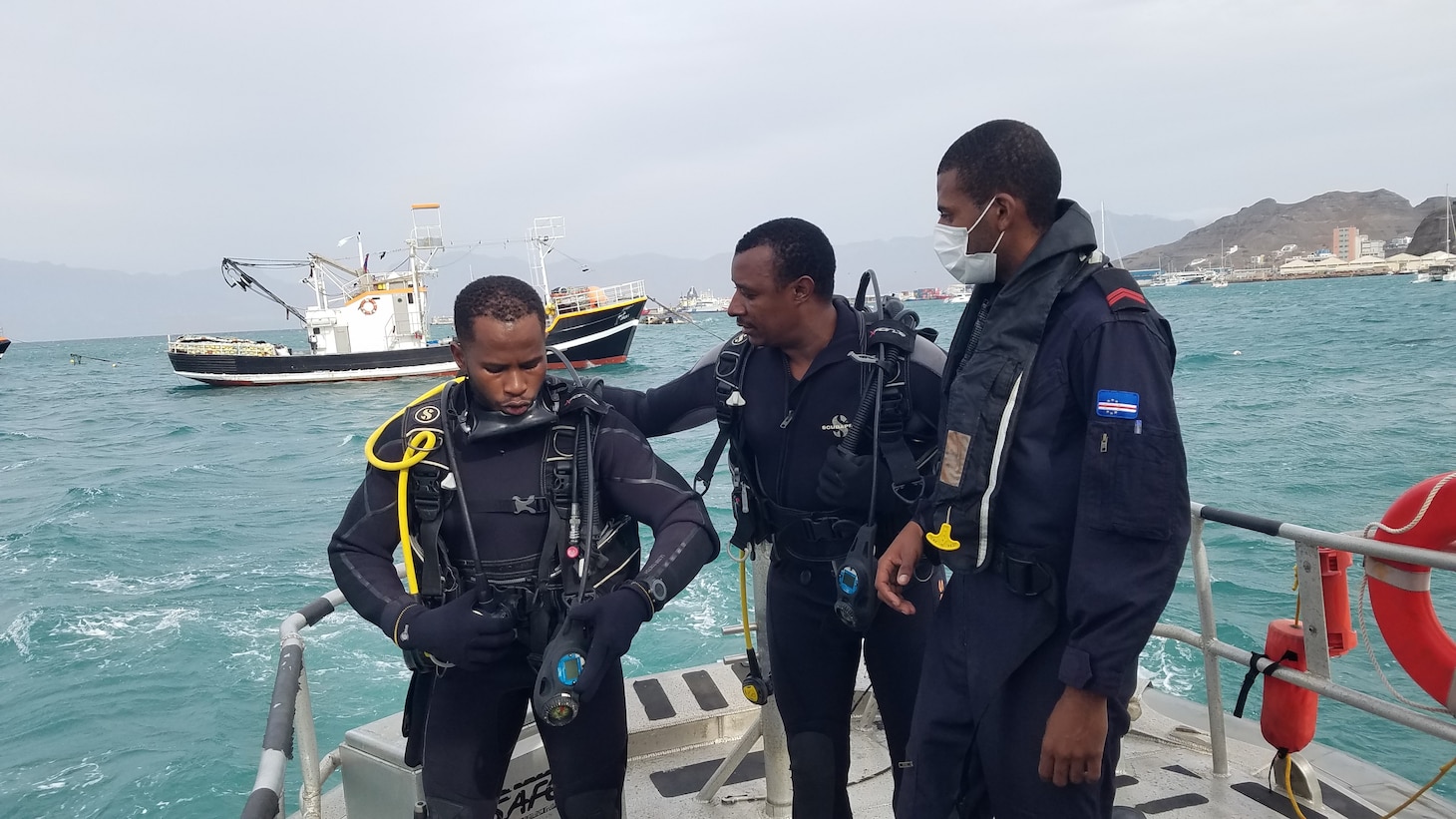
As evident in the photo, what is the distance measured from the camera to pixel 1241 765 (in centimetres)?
354

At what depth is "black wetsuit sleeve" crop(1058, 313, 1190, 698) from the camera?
1784 millimetres

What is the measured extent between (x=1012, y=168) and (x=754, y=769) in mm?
2746

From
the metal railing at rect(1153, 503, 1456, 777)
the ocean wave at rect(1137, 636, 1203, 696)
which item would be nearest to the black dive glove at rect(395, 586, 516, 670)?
the metal railing at rect(1153, 503, 1456, 777)

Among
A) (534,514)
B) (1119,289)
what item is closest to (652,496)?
(534,514)

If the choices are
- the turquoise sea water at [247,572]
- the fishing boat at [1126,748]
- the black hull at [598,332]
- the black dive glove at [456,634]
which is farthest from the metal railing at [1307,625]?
the black hull at [598,332]

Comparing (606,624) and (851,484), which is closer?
(606,624)

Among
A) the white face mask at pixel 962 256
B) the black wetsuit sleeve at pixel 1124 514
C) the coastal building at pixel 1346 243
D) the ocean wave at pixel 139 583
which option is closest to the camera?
the black wetsuit sleeve at pixel 1124 514

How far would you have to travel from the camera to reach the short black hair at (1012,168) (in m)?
2.06

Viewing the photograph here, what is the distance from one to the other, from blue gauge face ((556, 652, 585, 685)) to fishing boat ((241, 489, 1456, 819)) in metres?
0.58

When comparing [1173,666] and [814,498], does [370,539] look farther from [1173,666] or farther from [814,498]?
[1173,666]

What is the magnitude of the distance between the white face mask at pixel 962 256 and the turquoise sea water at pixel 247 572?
20.1 feet

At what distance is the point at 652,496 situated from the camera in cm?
251

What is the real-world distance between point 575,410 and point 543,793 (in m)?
1.36

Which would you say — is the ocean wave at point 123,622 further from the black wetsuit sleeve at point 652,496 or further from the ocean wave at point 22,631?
the black wetsuit sleeve at point 652,496
